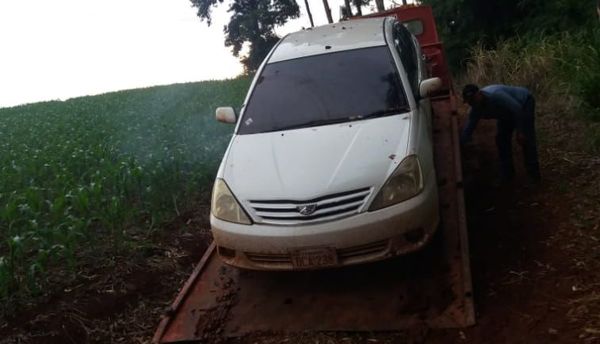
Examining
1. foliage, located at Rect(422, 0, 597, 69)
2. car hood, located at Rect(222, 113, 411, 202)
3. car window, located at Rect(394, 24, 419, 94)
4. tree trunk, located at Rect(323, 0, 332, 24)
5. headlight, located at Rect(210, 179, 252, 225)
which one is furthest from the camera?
tree trunk, located at Rect(323, 0, 332, 24)

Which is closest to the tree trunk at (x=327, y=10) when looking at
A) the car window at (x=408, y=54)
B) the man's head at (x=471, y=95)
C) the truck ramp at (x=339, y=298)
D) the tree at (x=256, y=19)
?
the tree at (x=256, y=19)

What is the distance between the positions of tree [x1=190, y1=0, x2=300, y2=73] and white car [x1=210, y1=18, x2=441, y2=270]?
32.6 metres

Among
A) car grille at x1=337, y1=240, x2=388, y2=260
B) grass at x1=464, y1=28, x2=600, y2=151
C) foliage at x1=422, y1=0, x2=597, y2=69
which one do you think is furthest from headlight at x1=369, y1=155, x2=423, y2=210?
foliage at x1=422, y1=0, x2=597, y2=69

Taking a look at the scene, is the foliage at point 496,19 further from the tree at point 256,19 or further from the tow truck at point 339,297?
the tree at point 256,19

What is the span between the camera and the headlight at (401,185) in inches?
154

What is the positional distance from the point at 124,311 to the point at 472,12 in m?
12.6

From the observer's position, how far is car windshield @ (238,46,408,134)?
193 inches

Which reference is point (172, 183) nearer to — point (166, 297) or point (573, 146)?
point (166, 297)

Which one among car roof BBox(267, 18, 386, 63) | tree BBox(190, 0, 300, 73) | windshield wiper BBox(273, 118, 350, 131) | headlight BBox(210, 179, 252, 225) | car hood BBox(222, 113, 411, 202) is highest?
car roof BBox(267, 18, 386, 63)

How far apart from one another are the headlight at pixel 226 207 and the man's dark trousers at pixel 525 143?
3173 millimetres

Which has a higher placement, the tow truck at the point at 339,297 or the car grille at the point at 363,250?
the car grille at the point at 363,250

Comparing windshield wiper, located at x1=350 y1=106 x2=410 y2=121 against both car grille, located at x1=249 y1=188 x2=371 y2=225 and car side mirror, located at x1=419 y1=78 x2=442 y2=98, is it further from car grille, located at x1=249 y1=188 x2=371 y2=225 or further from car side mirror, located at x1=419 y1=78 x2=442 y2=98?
car grille, located at x1=249 y1=188 x2=371 y2=225

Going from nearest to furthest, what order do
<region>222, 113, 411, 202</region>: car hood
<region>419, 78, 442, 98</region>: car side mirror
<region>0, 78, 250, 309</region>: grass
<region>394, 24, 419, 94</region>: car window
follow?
<region>222, 113, 411, 202</region>: car hood
<region>419, 78, 442, 98</region>: car side mirror
<region>0, 78, 250, 309</region>: grass
<region>394, 24, 419, 94</region>: car window

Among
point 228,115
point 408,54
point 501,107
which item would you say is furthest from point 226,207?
point 501,107
